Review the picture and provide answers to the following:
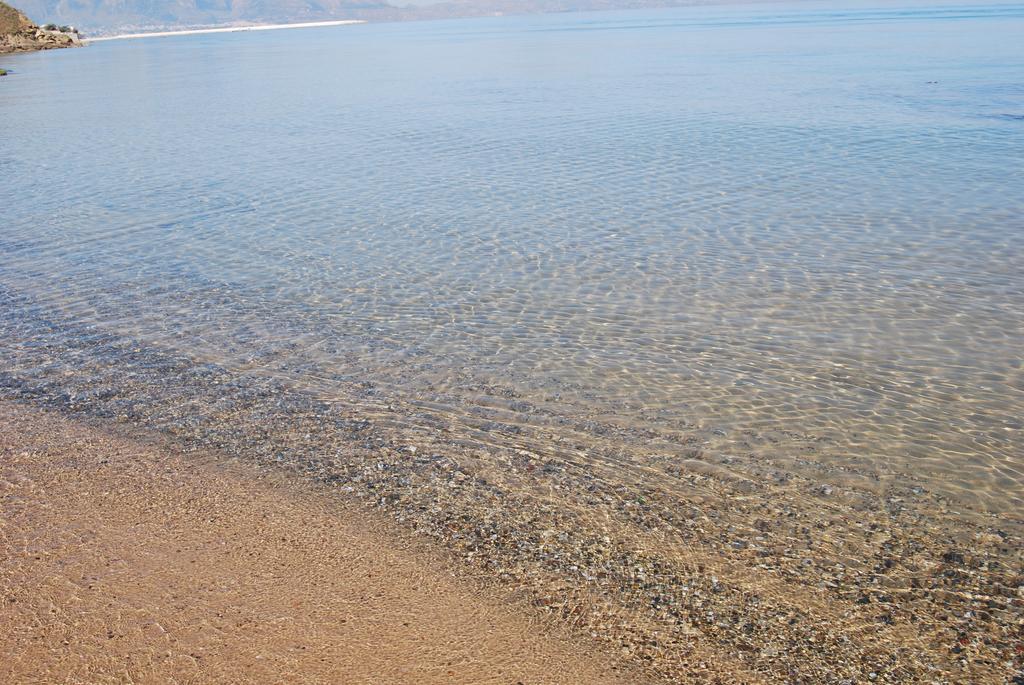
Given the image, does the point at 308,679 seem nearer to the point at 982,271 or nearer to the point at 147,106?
the point at 982,271

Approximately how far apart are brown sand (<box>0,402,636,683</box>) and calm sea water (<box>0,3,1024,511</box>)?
70.3 inches

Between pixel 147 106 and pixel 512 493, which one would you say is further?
pixel 147 106

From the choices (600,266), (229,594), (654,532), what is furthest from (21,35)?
(654,532)

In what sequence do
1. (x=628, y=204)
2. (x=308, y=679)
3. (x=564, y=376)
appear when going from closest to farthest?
(x=308, y=679)
(x=564, y=376)
(x=628, y=204)

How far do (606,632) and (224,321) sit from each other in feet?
21.4

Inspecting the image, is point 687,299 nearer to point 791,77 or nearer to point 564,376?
point 564,376

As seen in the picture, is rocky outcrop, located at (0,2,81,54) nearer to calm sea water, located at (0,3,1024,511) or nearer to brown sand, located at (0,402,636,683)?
calm sea water, located at (0,3,1024,511)

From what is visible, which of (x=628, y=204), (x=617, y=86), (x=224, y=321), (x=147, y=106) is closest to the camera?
(x=224, y=321)

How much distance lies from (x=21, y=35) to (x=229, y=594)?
320ft

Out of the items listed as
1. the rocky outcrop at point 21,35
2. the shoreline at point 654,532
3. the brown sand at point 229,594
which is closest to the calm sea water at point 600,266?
the shoreline at point 654,532

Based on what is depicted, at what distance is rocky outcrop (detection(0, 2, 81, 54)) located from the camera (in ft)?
257

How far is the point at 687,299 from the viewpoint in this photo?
9.65 meters

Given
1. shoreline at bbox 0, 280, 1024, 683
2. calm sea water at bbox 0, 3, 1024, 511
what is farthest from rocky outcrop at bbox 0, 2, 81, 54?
shoreline at bbox 0, 280, 1024, 683

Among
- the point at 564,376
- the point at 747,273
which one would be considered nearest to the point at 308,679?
the point at 564,376
